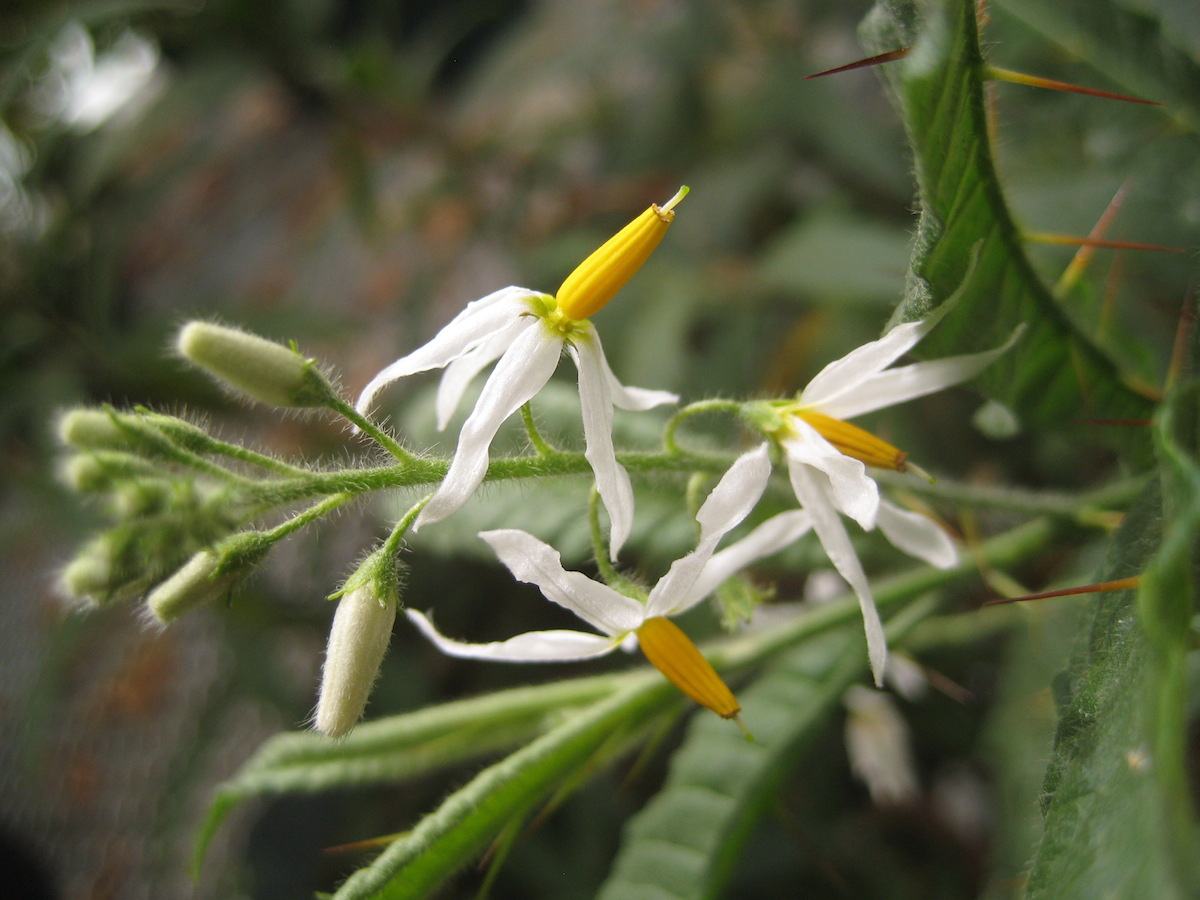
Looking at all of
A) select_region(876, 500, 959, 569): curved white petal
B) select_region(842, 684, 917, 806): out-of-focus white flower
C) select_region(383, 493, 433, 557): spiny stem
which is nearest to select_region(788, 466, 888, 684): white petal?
select_region(876, 500, 959, 569): curved white petal

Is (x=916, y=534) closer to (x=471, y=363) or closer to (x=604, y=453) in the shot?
(x=604, y=453)

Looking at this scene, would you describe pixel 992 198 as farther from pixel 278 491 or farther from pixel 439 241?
pixel 439 241

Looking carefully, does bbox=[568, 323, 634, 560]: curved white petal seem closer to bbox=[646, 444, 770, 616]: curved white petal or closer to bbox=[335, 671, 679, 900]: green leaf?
bbox=[646, 444, 770, 616]: curved white petal

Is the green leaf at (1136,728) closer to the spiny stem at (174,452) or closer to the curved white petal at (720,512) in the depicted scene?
the curved white petal at (720,512)

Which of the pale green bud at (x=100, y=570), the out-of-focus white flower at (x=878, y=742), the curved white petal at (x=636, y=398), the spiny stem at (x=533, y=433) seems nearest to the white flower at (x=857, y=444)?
the curved white petal at (x=636, y=398)

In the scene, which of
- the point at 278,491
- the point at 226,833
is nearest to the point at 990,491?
the point at 278,491
